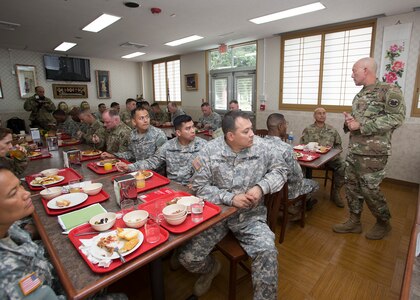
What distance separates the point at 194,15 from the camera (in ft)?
12.6

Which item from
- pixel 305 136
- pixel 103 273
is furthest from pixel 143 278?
pixel 305 136

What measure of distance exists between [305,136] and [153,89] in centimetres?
662

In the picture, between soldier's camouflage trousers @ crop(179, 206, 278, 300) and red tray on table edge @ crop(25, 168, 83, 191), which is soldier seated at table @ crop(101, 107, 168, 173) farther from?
soldier's camouflage trousers @ crop(179, 206, 278, 300)

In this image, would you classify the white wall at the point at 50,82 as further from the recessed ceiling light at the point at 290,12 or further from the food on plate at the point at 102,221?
the food on plate at the point at 102,221

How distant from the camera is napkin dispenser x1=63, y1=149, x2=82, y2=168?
7.54ft

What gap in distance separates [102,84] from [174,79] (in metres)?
2.49

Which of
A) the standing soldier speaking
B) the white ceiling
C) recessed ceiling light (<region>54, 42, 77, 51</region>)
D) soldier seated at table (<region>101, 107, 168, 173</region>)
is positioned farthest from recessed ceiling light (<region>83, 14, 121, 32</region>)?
the standing soldier speaking

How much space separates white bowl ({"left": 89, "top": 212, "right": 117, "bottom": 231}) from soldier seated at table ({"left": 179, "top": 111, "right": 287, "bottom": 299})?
0.55 meters

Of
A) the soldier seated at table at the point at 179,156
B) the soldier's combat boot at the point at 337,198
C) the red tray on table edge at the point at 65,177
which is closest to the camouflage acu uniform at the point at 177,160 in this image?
the soldier seated at table at the point at 179,156

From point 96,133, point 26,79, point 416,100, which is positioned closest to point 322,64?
point 416,100

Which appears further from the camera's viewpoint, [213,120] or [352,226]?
[213,120]

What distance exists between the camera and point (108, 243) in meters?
1.06

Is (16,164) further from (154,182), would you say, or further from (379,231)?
(379,231)

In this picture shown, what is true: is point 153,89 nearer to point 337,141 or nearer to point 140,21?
point 140,21
